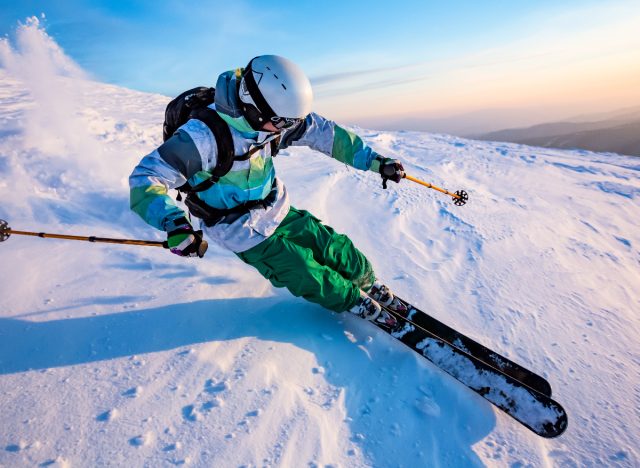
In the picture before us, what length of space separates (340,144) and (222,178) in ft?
4.93

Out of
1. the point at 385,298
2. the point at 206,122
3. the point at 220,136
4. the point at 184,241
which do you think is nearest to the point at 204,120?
the point at 206,122

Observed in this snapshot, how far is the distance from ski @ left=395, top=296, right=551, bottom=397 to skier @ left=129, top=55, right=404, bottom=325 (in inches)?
8.5

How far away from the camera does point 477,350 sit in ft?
9.46

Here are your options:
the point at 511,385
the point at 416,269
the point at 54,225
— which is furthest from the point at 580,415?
the point at 54,225

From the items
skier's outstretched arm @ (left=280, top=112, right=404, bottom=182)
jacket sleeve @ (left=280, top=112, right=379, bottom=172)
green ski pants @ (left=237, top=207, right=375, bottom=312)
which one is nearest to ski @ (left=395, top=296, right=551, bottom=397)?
green ski pants @ (left=237, top=207, right=375, bottom=312)

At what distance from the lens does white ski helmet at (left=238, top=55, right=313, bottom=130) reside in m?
2.44

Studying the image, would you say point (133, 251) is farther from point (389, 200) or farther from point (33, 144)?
point (389, 200)

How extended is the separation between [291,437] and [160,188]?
167cm

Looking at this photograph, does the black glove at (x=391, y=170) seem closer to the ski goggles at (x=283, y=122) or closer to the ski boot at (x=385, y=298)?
the ski boot at (x=385, y=298)

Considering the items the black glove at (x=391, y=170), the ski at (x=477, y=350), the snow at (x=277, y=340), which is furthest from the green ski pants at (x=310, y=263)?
the black glove at (x=391, y=170)

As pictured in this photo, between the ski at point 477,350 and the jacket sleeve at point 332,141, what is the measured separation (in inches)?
58.5

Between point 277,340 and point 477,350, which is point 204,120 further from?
point 477,350

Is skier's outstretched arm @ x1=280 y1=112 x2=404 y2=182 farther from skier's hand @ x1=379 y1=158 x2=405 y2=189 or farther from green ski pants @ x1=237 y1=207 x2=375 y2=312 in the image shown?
green ski pants @ x1=237 y1=207 x2=375 y2=312

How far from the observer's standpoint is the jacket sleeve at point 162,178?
2.16 metres
